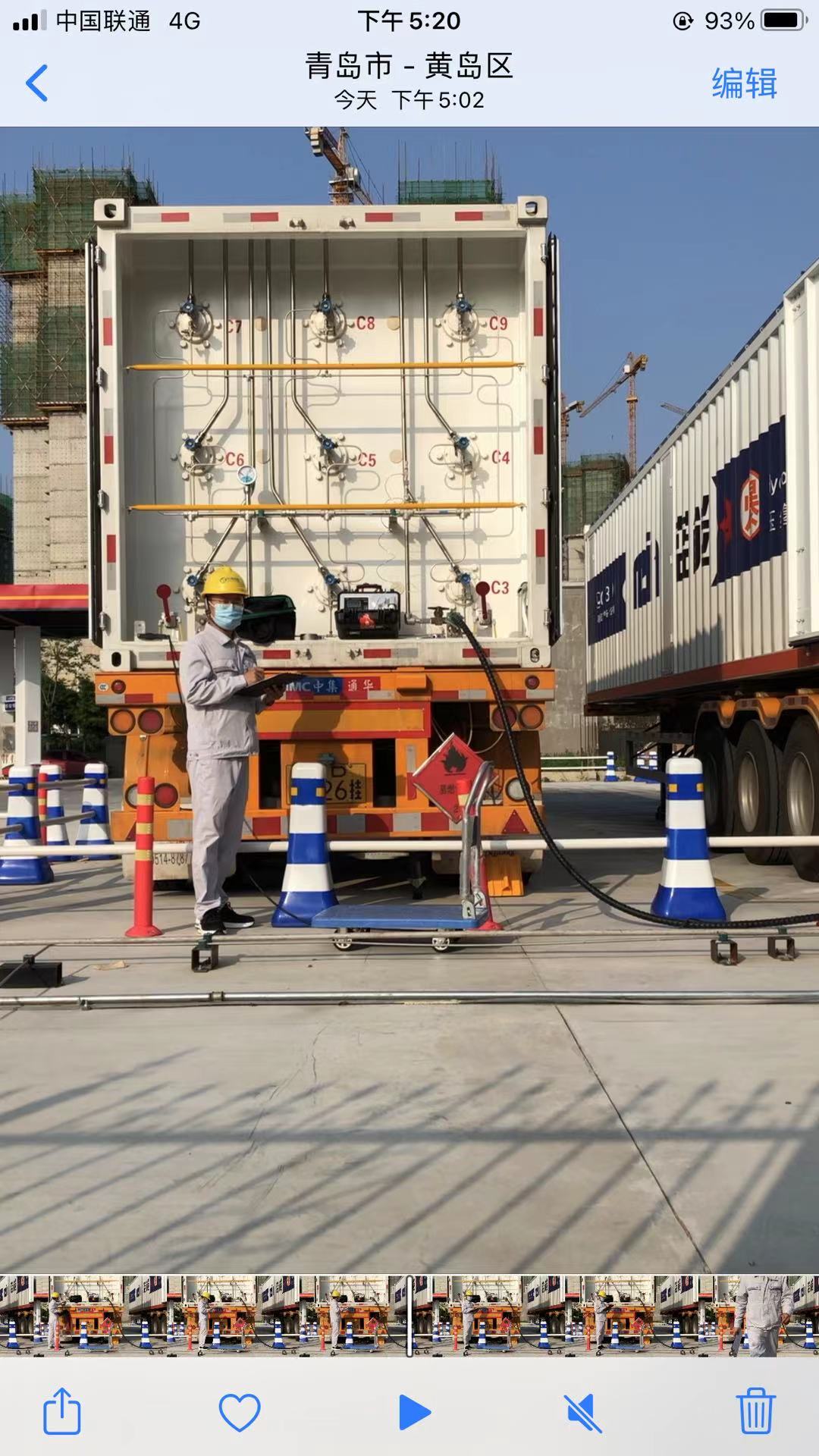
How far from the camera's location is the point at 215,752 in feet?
23.4

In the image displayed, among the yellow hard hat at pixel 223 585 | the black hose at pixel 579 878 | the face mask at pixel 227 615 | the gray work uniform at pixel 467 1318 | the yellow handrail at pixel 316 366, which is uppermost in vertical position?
the yellow handrail at pixel 316 366

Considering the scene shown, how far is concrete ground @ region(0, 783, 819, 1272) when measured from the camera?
9.65ft

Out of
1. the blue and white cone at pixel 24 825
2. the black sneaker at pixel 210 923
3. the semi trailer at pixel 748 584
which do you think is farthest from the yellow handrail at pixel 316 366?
the blue and white cone at pixel 24 825

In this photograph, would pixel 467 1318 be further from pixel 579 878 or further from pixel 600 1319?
pixel 579 878

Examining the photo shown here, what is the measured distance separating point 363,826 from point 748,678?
15.4 feet

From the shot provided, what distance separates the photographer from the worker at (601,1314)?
2373 millimetres

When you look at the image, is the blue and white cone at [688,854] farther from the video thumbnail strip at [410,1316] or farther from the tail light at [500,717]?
the video thumbnail strip at [410,1316]

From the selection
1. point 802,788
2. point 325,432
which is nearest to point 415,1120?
point 325,432

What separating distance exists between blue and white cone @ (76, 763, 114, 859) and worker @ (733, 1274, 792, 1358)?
11.1m

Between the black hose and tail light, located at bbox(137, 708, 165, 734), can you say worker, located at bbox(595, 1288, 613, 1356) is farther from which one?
tail light, located at bbox(137, 708, 165, 734)

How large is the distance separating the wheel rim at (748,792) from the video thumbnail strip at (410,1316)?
31.0 ft

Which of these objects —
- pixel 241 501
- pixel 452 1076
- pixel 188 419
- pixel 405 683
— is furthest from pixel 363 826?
pixel 452 1076

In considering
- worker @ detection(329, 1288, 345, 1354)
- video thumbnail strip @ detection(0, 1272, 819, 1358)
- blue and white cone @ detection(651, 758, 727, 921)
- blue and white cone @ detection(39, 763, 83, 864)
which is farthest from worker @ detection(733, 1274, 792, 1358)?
blue and white cone @ detection(39, 763, 83, 864)

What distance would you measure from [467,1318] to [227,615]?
539 cm
